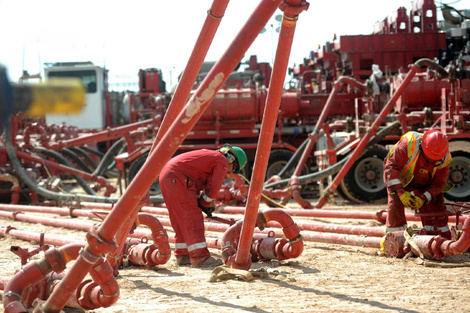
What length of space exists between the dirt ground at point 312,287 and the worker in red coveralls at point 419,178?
48 centimetres

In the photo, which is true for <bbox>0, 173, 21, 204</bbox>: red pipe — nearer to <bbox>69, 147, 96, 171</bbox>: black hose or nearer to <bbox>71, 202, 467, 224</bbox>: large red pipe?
<bbox>71, 202, 467, 224</bbox>: large red pipe

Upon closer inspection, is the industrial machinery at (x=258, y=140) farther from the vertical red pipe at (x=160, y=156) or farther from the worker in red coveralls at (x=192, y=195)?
the worker in red coveralls at (x=192, y=195)

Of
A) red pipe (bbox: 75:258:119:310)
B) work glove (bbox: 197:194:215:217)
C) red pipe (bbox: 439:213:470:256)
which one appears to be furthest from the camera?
work glove (bbox: 197:194:215:217)

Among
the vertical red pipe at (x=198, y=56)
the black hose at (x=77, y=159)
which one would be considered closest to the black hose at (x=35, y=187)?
the black hose at (x=77, y=159)

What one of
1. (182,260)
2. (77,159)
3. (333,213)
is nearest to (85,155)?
(77,159)

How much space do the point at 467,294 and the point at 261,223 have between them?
83.1 inches

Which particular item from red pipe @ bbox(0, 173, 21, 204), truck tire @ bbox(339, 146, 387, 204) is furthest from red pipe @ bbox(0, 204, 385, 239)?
truck tire @ bbox(339, 146, 387, 204)

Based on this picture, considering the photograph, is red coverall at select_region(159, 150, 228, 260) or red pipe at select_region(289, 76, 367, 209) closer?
red coverall at select_region(159, 150, 228, 260)

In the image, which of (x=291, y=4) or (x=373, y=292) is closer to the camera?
(x=291, y=4)

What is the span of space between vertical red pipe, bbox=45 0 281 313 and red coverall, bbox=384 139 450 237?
363cm

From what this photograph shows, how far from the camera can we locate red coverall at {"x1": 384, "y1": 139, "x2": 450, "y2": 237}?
7.04 meters

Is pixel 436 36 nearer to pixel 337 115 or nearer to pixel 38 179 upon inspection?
pixel 337 115

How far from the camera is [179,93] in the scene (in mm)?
4891

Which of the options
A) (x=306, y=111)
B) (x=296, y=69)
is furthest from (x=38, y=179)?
(x=296, y=69)
